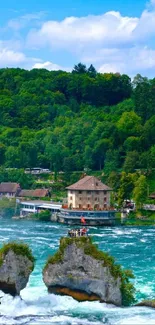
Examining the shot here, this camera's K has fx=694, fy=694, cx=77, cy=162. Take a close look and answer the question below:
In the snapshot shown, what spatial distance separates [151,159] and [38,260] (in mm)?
50183

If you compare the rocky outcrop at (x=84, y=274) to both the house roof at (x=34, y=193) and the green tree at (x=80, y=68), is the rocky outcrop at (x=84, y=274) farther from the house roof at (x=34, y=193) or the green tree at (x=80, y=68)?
the green tree at (x=80, y=68)

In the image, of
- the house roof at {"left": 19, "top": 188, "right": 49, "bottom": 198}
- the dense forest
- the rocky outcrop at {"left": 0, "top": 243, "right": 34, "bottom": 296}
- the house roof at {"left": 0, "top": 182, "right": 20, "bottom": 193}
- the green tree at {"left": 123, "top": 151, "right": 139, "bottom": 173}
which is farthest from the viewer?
the dense forest

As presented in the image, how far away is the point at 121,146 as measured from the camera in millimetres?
112000

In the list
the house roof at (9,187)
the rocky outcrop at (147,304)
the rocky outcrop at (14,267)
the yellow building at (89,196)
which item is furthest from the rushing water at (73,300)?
the house roof at (9,187)

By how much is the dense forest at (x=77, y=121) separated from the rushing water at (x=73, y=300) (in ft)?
108

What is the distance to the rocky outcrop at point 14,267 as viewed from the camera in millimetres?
36438

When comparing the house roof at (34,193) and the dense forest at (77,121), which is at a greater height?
the dense forest at (77,121)

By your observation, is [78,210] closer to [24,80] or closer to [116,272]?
[116,272]

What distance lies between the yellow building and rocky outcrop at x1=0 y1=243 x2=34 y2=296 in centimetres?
5021

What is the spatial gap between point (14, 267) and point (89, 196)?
5140cm

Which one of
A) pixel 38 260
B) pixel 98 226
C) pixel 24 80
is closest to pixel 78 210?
pixel 98 226

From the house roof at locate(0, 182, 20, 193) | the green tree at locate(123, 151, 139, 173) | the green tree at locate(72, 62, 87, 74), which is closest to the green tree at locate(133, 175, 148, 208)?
the green tree at locate(123, 151, 139, 173)

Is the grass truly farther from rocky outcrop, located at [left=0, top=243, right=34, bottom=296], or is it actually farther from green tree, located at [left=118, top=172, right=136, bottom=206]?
green tree, located at [left=118, top=172, right=136, bottom=206]

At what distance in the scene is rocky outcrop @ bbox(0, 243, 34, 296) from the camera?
36438 millimetres
